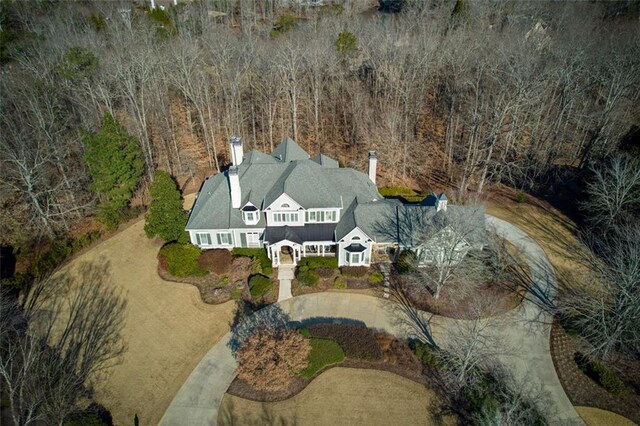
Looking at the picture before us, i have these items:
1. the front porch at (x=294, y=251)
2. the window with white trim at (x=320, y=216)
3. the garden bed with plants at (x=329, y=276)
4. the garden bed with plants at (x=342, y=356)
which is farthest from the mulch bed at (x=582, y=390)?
the window with white trim at (x=320, y=216)

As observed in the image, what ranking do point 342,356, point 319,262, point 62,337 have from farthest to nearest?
1. point 319,262
2. point 62,337
3. point 342,356

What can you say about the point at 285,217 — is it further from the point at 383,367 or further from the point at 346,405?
the point at 346,405

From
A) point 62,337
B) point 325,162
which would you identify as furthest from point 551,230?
point 62,337

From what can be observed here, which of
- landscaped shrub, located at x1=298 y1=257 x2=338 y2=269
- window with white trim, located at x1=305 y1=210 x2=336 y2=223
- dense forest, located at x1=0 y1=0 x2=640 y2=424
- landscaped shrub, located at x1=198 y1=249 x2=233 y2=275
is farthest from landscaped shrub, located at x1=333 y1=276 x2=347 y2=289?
dense forest, located at x1=0 y1=0 x2=640 y2=424

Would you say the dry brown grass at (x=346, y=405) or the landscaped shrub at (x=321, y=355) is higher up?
the landscaped shrub at (x=321, y=355)

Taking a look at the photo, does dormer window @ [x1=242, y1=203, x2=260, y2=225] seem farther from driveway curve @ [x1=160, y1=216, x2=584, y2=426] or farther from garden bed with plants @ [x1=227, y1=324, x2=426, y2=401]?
garden bed with plants @ [x1=227, y1=324, x2=426, y2=401]

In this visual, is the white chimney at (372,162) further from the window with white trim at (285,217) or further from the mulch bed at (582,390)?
the mulch bed at (582,390)
